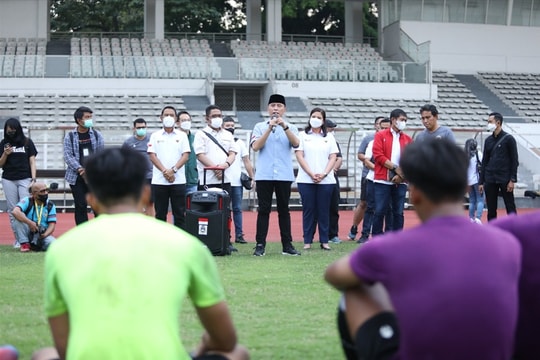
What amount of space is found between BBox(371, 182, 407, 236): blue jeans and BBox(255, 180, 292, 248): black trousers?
52.2 inches

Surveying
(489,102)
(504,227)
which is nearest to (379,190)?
(504,227)

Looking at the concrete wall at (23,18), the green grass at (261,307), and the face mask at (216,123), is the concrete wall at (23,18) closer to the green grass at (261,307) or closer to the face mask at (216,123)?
the face mask at (216,123)

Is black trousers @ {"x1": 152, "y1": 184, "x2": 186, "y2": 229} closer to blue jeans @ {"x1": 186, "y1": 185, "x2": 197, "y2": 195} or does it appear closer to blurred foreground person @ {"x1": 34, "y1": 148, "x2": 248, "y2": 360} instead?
blue jeans @ {"x1": 186, "y1": 185, "x2": 197, "y2": 195}

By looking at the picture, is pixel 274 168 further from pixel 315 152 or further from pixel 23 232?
pixel 23 232

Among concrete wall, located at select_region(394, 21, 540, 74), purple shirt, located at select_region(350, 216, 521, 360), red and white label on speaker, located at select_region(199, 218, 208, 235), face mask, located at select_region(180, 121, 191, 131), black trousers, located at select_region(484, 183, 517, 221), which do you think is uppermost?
concrete wall, located at select_region(394, 21, 540, 74)

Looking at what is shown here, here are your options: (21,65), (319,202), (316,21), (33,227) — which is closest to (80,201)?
(33,227)

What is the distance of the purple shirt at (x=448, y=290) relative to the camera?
3.34 m

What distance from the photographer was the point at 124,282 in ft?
10.8

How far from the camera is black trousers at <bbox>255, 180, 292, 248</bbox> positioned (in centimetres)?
1177

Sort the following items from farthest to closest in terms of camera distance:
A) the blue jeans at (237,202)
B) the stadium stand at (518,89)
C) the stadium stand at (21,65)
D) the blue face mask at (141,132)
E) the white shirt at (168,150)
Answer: the stadium stand at (518,89), the stadium stand at (21,65), the blue jeans at (237,202), the blue face mask at (141,132), the white shirt at (168,150)

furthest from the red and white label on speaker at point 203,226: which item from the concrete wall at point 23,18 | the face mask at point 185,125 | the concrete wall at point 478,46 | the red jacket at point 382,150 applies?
the concrete wall at point 478,46

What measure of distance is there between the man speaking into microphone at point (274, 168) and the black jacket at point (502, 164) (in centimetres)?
332

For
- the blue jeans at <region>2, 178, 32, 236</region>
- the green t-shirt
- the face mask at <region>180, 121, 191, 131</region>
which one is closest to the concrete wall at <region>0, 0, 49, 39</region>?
the blue jeans at <region>2, 178, 32, 236</region>

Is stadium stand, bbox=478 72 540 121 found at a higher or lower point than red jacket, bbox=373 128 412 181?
higher
